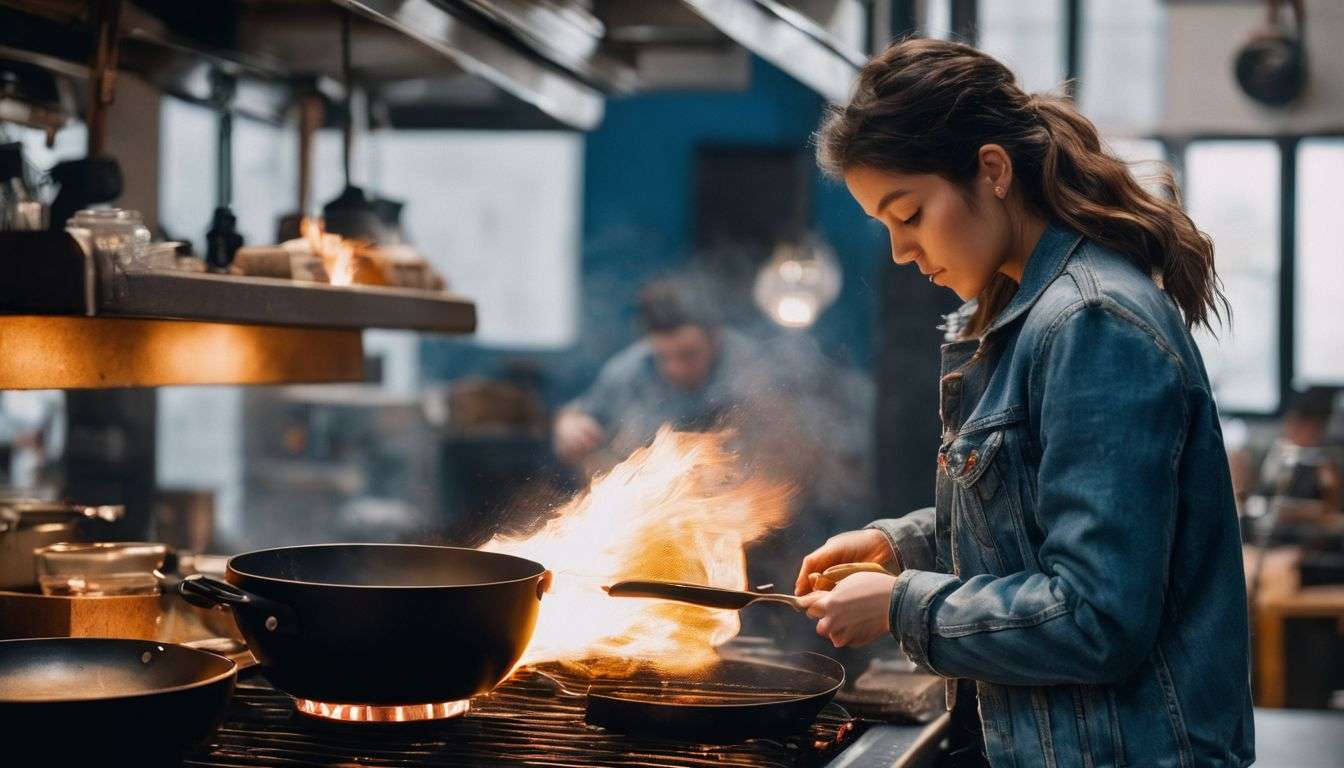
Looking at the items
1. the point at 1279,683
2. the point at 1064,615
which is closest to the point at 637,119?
the point at 1279,683

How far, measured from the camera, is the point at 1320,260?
30.7 ft

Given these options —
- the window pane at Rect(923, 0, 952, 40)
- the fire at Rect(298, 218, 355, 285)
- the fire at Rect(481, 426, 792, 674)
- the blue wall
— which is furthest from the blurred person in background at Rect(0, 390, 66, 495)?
the blue wall

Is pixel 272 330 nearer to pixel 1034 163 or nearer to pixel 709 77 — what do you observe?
pixel 709 77

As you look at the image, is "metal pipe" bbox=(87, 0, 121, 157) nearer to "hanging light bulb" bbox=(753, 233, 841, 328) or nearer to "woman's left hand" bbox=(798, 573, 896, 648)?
"woman's left hand" bbox=(798, 573, 896, 648)

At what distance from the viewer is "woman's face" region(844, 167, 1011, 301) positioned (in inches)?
65.0

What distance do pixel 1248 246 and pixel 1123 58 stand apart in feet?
5.21

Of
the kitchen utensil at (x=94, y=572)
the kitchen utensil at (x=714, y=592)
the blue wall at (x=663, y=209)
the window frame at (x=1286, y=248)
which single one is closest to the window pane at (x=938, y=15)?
the kitchen utensil at (x=714, y=592)

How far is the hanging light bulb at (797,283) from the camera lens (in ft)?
23.0

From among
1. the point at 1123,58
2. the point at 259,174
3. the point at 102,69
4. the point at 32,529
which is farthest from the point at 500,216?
the point at 32,529

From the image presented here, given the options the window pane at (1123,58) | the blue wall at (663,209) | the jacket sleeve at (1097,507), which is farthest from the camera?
the window pane at (1123,58)

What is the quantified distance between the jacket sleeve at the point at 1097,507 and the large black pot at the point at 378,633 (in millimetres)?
575

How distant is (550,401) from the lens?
936 cm

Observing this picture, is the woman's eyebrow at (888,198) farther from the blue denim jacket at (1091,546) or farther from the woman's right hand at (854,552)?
the woman's right hand at (854,552)

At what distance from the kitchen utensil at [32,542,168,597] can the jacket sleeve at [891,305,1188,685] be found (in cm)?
119
